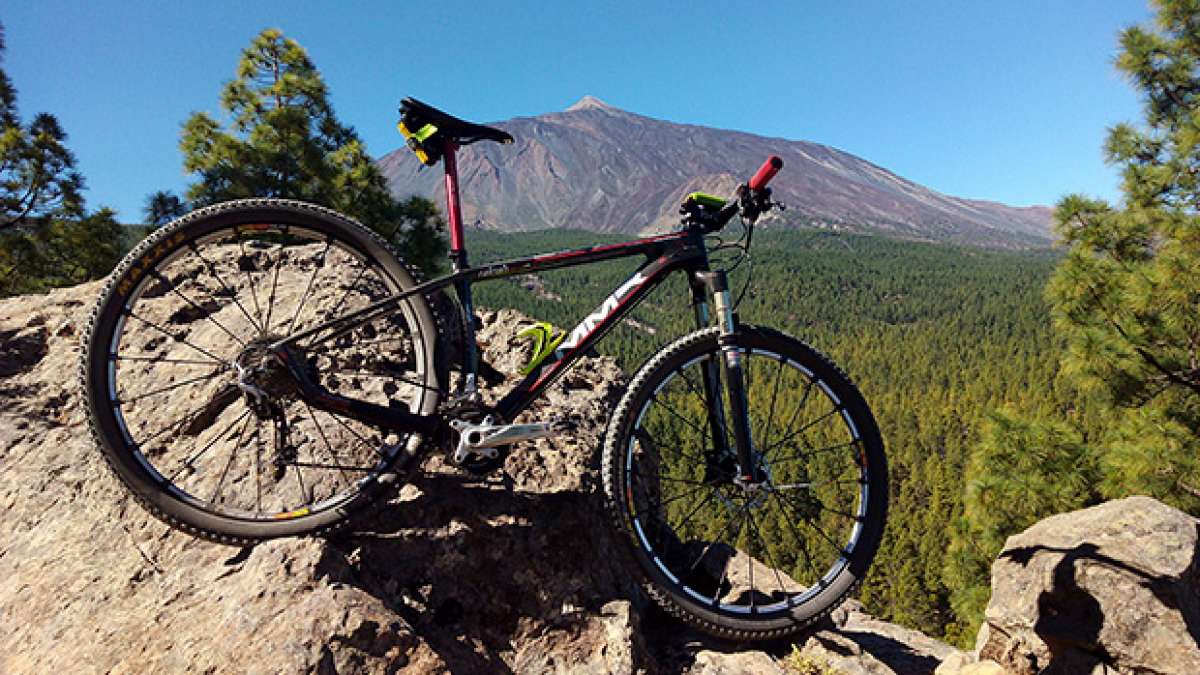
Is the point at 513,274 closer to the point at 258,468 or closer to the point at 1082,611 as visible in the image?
the point at 258,468

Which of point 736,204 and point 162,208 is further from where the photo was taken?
point 162,208

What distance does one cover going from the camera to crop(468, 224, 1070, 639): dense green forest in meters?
40.8

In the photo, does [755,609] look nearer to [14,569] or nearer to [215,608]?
[215,608]

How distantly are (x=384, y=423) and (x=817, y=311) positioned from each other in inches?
6871

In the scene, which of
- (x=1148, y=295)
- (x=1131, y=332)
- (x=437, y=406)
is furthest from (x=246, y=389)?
(x=1131, y=332)

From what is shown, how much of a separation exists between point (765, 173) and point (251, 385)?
2.56 metres

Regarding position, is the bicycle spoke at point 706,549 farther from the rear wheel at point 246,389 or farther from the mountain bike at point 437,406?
the rear wheel at point 246,389

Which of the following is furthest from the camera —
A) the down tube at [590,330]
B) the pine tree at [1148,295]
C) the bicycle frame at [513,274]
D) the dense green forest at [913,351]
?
the dense green forest at [913,351]

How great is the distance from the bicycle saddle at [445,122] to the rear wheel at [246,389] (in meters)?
0.63

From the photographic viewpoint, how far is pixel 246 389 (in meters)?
2.55

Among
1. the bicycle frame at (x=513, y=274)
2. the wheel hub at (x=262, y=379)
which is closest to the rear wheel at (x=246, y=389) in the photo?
the wheel hub at (x=262, y=379)

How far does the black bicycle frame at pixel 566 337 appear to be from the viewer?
2662 mm

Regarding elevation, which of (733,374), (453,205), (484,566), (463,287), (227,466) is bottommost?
(484,566)

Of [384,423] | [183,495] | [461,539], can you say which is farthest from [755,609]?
[183,495]
